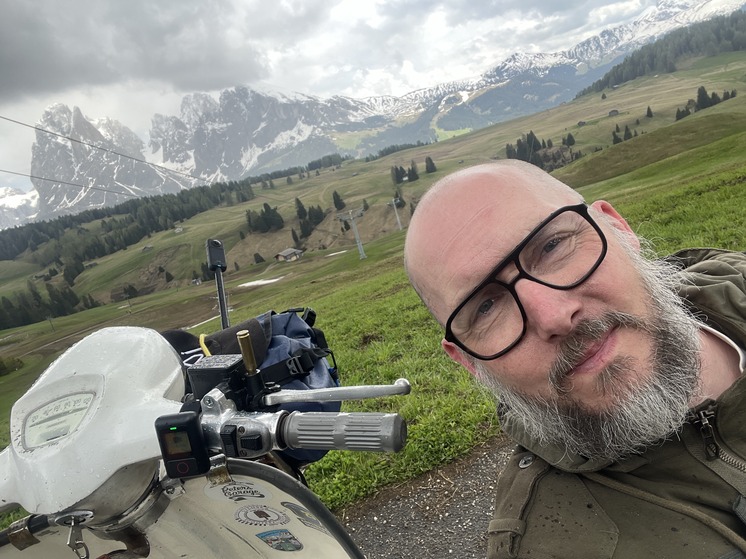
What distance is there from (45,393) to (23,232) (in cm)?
24368

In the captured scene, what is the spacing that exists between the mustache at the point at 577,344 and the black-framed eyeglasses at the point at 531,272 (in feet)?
0.54

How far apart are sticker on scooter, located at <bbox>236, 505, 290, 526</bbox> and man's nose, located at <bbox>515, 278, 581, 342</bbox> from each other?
1.14 m

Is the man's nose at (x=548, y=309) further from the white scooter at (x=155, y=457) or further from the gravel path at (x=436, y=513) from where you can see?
the gravel path at (x=436, y=513)

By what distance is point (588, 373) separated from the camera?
6.16 feet

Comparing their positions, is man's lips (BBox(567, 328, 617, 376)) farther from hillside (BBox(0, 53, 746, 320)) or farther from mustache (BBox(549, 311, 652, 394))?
hillside (BBox(0, 53, 746, 320))

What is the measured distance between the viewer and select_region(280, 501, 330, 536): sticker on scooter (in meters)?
1.36

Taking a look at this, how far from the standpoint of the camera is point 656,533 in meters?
1.82

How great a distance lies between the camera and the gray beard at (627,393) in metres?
1.88

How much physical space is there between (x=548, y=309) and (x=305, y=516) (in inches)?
45.8

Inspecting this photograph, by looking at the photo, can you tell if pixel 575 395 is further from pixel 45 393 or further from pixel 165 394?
pixel 45 393

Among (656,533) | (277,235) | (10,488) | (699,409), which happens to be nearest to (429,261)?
(699,409)

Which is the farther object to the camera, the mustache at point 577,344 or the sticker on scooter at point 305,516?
the mustache at point 577,344

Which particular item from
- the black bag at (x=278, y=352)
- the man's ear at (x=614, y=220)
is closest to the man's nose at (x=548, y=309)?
the man's ear at (x=614, y=220)

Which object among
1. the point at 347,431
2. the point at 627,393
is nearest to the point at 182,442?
the point at 347,431
